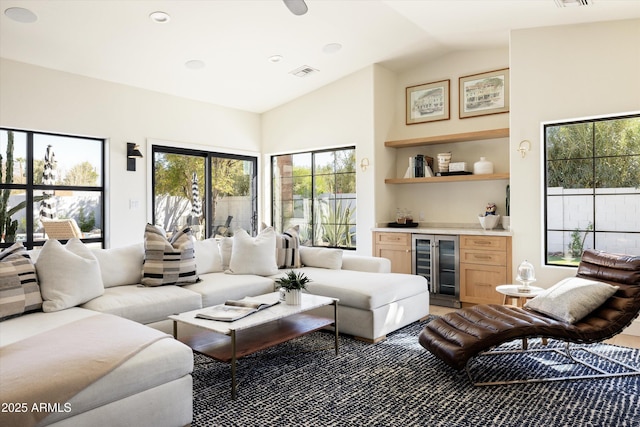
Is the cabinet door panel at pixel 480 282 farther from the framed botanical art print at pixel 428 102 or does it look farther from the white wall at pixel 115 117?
the white wall at pixel 115 117

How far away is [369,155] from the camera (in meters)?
5.63

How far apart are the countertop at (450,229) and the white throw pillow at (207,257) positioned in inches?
82.4

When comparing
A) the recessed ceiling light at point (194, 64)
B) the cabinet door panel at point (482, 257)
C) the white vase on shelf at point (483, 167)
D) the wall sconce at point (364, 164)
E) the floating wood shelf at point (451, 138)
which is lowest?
the cabinet door panel at point (482, 257)

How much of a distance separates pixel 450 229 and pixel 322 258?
1.66 meters

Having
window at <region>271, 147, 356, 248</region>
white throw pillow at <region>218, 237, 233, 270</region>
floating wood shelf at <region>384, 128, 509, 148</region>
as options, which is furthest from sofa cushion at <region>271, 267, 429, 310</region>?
floating wood shelf at <region>384, 128, 509, 148</region>

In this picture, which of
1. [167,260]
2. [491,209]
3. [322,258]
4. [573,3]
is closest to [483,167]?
[491,209]

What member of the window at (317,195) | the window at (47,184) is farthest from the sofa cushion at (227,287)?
the window at (317,195)

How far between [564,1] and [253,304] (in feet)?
11.9

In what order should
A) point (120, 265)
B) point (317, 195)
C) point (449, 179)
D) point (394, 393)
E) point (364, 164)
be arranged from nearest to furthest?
1. point (394, 393)
2. point (120, 265)
3. point (449, 179)
4. point (364, 164)
5. point (317, 195)

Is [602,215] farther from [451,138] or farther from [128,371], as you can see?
[128,371]

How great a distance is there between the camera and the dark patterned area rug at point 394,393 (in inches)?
91.0

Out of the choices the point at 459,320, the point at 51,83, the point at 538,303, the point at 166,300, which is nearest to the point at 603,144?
the point at 538,303

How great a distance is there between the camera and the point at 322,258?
4664mm

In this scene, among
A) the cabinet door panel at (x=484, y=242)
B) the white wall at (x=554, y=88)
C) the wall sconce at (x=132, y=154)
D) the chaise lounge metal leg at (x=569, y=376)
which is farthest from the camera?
the wall sconce at (x=132, y=154)
